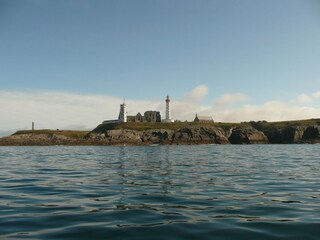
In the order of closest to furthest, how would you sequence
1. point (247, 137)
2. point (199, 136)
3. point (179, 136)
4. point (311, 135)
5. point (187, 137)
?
1. point (247, 137)
2. point (187, 137)
3. point (179, 136)
4. point (199, 136)
5. point (311, 135)

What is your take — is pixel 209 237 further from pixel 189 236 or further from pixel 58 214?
pixel 58 214

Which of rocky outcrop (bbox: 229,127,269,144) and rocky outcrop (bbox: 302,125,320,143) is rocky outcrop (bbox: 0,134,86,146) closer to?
rocky outcrop (bbox: 229,127,269,144)

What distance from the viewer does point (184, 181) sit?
65.9ft

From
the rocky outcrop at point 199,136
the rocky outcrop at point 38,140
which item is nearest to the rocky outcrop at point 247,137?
the rocky outcrop at point 199,136

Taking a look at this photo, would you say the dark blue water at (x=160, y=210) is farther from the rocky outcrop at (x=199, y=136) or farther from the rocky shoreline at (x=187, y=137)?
the rocky outcrop at (x=199, y=136)

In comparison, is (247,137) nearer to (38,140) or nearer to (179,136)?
(179,136)

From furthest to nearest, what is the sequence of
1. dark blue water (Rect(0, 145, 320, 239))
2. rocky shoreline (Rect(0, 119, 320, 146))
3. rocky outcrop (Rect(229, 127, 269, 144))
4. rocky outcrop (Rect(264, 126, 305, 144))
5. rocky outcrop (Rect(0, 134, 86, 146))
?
rocky outcrop (Rect(264, 126, 305, 144)) → rocky outcrop (Rect(229, 127, 269, 144)) → rocky shoreline (Rect(0, 119, 320, 146)) → rocky outcrop (Rect(0, 134, 86, 146)) → dark blue water (Rect(0, 145, 320, 239))

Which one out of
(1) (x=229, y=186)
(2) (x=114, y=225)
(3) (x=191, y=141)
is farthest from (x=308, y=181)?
(3) (x=191, y=141)

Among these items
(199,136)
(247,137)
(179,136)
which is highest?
(179,136)

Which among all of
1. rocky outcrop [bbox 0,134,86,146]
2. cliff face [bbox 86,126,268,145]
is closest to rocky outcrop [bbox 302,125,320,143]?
cliff face [bbox 86,126,268,145]

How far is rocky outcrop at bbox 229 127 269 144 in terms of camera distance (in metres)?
156

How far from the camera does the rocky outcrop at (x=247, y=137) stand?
15650cm

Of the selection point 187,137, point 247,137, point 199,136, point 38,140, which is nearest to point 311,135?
point 247,137

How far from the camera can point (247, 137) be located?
15650cm
